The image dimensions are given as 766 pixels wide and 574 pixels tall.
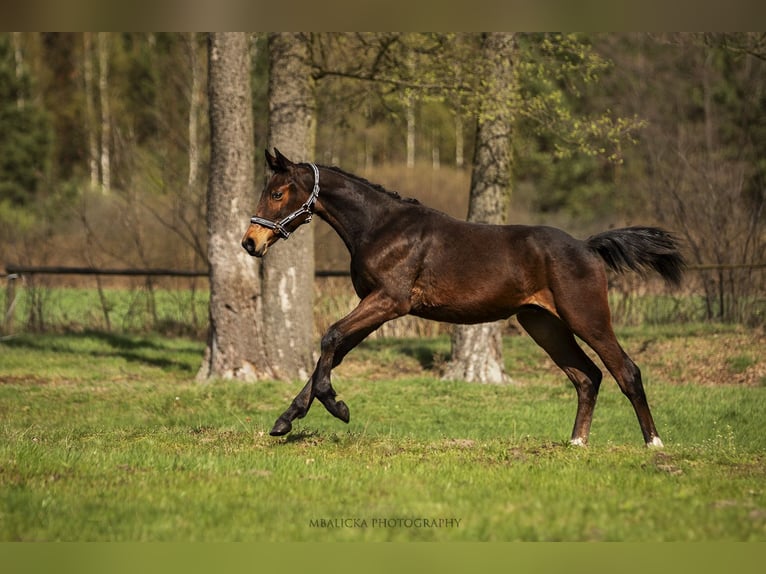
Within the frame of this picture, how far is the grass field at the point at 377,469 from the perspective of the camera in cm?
560

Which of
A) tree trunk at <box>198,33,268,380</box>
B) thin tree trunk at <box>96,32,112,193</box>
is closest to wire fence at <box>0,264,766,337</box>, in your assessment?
tree trunk at <box>198,33,268,380</box>

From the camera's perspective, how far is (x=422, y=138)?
2089 inches

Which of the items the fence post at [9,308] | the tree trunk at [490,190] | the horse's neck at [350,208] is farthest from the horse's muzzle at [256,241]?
the fence post at [9,308]

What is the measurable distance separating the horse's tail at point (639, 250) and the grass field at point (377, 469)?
5.30 ft

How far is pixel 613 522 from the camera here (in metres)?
5.62

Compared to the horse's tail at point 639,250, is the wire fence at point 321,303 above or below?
below

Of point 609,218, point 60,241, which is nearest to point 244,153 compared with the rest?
point 60,241

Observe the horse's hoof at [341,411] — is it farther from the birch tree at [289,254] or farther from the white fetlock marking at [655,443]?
the birch tree at [289,254]

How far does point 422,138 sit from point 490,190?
3812 cm

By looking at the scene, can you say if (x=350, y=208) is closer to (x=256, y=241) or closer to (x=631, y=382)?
(x=256, y=241)

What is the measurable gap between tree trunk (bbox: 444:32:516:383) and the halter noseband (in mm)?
7002

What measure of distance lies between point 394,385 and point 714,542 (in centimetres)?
974

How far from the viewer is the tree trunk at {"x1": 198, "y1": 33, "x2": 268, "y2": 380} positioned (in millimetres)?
14500

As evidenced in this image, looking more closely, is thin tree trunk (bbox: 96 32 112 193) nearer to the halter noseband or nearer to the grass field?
the grass field
